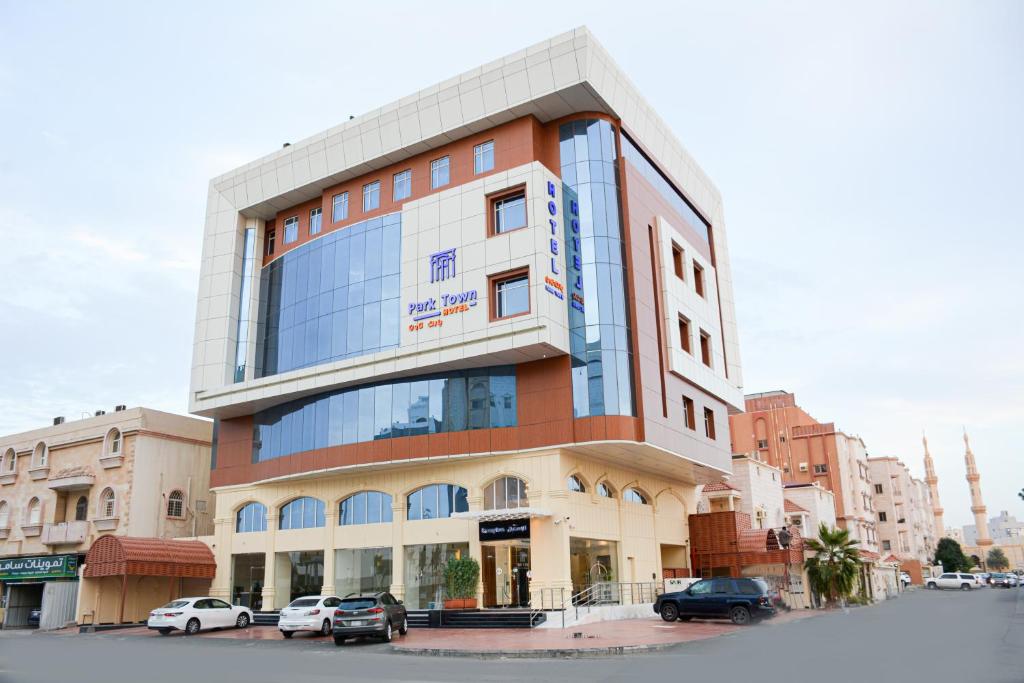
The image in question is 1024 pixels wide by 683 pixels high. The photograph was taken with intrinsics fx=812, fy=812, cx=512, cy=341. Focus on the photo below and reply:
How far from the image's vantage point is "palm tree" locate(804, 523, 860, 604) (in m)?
44.2

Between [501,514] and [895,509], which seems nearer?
[501,514]

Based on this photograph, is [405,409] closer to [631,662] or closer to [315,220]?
[315,220]

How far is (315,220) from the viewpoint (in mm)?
43750

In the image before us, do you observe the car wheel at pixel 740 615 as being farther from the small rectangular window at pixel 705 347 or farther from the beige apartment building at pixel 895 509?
the beige apartment building at pixel 895 509

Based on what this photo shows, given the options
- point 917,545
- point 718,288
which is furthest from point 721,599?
point 917,545

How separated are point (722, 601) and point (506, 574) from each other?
9.32 meters

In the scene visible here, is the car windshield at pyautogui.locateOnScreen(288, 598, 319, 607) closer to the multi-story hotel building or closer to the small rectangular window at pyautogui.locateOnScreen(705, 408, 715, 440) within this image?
the multi-story hotel building

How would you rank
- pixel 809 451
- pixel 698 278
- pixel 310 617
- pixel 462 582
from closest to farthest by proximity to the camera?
pixel 310 617 < pixel 462 582 < pixel 698 278 < pixel 809 451

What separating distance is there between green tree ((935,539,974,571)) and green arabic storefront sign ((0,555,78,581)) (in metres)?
112

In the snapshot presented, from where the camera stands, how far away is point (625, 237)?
36.1 meters

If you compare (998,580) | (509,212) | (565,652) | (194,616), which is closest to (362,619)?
(565,652)

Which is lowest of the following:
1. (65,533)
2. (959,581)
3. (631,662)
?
(959,581)

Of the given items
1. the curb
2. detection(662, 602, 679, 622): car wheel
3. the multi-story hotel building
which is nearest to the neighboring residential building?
the multi-story hotel building

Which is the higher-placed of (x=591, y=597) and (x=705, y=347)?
(x=705, y=347)
